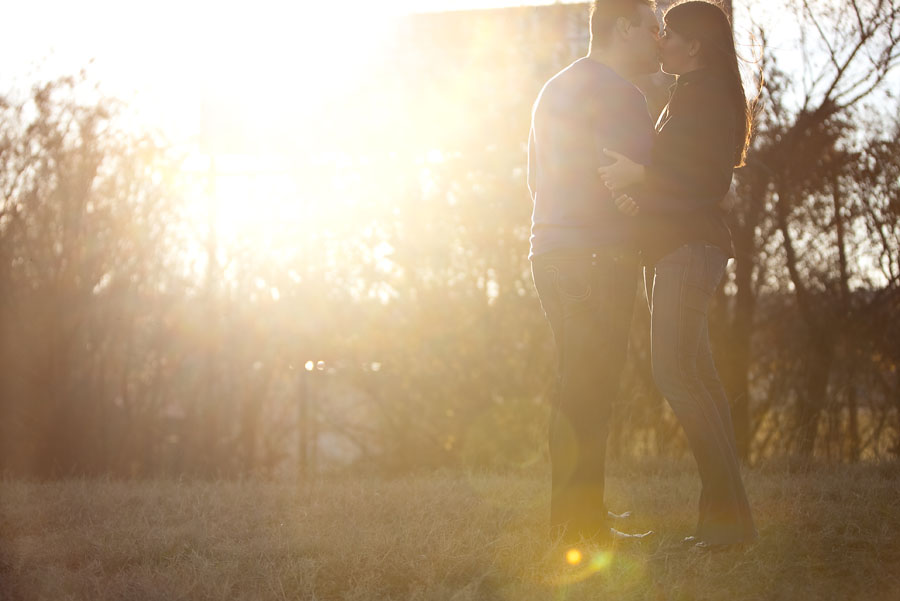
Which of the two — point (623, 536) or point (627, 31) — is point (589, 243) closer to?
point (627, 31)

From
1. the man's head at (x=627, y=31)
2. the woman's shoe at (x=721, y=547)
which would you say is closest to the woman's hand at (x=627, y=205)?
the man's head at (x=627, y=31)

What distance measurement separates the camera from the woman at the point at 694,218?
3.46 m

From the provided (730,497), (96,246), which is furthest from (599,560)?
(96,246)

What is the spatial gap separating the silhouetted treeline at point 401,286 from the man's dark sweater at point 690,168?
13.9ft

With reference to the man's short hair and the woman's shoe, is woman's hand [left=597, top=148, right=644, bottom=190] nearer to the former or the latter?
the man's short hair

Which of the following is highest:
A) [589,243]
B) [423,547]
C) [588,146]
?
[588,146]

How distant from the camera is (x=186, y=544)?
381 centimetres

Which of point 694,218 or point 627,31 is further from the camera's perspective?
point 627,31

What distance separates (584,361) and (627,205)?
0.62m

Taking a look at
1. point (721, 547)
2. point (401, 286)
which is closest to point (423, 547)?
point (721, 547)

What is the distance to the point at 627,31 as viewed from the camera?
12.0 feet

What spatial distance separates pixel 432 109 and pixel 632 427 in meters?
4.92

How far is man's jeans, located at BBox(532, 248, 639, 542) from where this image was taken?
3.58 metres

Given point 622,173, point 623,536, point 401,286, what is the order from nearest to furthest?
1. point 622,173
2. point 623,536
3. point 401,286
